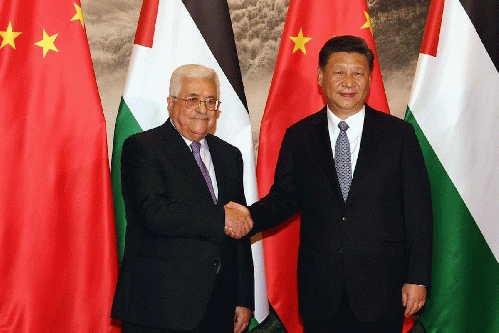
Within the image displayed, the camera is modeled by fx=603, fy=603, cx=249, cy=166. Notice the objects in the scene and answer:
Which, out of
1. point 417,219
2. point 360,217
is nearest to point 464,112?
point 417,219

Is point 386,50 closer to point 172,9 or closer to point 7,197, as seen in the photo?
point 172,9

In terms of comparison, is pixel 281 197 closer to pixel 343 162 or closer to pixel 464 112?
pixel 343 162

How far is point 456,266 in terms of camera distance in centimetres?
271

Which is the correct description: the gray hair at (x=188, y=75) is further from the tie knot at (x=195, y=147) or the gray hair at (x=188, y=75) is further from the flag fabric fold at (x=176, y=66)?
the flag fabric fold at (x=176, y=66)

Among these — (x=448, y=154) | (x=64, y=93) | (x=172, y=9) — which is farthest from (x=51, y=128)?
(x=448, y=154)

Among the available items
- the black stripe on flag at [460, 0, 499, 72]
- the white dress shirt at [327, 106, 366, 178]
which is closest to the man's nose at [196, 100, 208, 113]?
the white dress shirt at [327, 106, 366, 178]

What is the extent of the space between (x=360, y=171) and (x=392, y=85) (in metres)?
1.33

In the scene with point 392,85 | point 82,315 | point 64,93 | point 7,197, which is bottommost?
point 82,315

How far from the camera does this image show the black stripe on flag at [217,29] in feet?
9.19

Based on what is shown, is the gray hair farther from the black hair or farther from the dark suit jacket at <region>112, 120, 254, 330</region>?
the black hair

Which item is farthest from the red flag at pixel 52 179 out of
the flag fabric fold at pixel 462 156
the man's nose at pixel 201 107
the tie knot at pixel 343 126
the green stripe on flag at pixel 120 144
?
the flag fabric fold at pixel 462 156

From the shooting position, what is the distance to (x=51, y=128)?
2600mm

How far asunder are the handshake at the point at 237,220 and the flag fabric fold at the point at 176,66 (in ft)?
1.82

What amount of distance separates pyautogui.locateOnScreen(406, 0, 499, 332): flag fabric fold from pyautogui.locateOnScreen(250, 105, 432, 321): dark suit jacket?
592 millimetres
